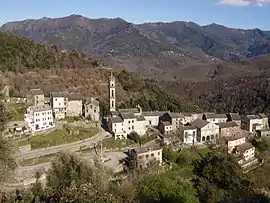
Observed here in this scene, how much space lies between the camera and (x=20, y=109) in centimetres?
3653

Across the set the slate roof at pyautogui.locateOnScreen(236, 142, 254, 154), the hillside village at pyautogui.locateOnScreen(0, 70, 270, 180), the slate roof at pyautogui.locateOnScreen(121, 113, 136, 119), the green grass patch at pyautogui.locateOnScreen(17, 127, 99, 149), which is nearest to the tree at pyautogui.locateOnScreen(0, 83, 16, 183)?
the green grass patch at pyautogui.locateOnScreen(17, 127, 99, 149)

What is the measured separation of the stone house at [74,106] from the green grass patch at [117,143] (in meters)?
7.98

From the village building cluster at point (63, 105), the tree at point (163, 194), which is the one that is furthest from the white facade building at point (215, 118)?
the tree at point (163, 194)

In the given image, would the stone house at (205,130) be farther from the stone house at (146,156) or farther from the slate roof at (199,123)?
the stone house at (146,156)

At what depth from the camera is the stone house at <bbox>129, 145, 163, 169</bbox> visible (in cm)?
2933

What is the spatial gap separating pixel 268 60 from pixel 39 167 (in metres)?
172

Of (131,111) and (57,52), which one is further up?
(57,52)

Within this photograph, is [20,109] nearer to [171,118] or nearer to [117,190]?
[171,118]

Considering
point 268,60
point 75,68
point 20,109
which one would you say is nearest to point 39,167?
point 20,109

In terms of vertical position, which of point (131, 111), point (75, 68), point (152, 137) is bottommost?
point (152, 137)

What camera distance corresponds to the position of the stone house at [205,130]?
37844 millimetres

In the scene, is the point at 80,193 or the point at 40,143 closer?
the point at 80,193

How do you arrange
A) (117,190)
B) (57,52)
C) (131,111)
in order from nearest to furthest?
(117,190) → (131,111) → (57,52)

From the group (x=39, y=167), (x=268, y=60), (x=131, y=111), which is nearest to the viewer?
(x=39, y=167)
